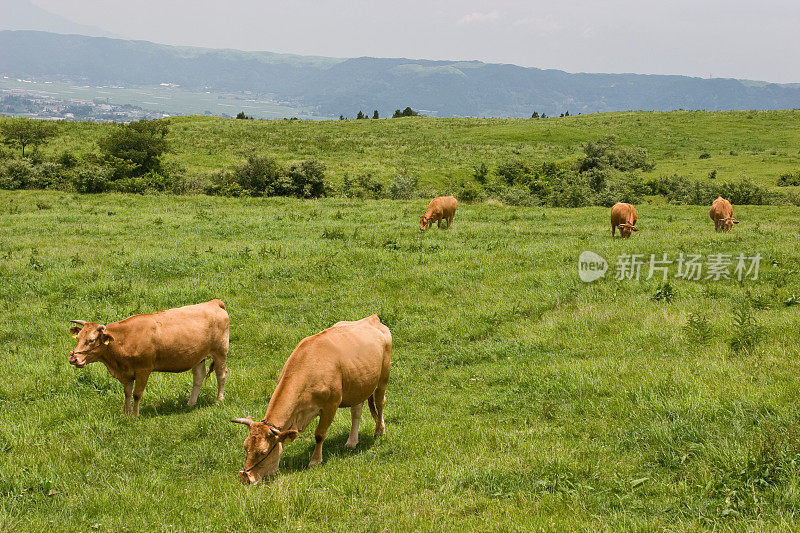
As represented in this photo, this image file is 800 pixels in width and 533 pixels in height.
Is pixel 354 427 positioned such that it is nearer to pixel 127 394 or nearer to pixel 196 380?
pixel 196 380

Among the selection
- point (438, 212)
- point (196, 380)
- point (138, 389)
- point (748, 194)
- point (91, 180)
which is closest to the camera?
point (138, 389)

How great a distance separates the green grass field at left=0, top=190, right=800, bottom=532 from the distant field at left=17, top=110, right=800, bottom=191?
31085mm

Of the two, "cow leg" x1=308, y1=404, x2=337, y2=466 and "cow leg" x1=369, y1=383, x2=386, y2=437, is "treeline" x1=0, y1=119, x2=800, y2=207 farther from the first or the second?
"cow leg" x1=308, y1=404, x2=337, y2=466

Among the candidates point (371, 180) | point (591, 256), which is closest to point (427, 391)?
point (591, 256)

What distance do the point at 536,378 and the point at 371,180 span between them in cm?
3720

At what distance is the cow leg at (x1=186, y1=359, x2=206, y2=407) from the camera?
31.4ft

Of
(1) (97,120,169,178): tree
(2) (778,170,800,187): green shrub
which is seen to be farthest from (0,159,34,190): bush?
(2) (778,170,800,187): green shrub

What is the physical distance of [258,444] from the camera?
634 cm

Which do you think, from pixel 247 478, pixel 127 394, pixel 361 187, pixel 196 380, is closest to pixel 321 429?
pixel 247 478

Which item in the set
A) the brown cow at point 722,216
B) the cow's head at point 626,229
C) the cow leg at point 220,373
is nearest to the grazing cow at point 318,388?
the cow leg at point 220,373

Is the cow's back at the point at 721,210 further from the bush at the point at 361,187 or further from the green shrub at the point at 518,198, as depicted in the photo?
the bush at the point at 361,187

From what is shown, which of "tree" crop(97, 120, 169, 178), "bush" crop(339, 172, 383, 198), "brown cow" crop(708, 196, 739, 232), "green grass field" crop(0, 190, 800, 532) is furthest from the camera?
"tree" crop(97, 120, 169, 178)

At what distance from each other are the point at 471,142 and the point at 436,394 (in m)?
66.8

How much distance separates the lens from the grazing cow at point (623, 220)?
24.1m
